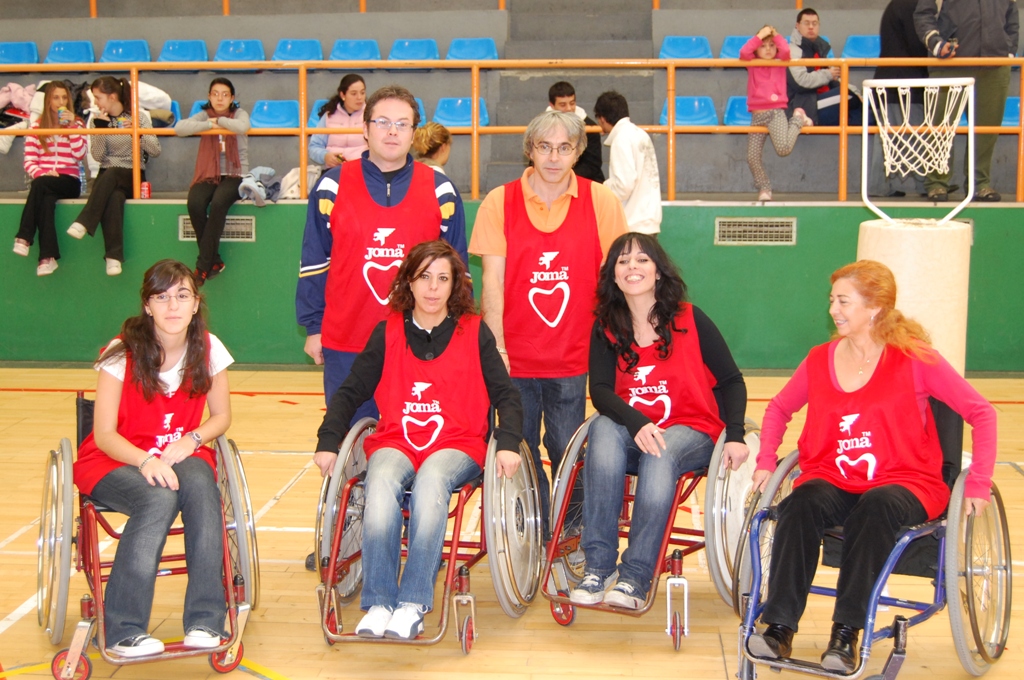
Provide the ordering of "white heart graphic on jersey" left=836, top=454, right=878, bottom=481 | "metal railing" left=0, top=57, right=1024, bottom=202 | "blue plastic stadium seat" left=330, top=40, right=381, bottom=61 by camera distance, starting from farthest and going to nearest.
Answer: "blue plastic stadium seat" left=330, top=40, right=381, bottom=61 < "metal railing" left=0, top=57, right=1024, bottom=202 < "white heart graphic on jersey" left=836, top=454, right=878, bottom=481

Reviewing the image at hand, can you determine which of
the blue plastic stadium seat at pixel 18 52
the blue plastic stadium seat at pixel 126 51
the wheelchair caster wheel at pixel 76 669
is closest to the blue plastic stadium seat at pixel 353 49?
the blue plastic stadium seat at pixel 126 51

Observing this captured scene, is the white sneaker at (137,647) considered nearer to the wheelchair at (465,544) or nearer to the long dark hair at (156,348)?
the wheelchair at (465,544)

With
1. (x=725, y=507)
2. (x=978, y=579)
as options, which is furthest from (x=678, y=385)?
(x=978, y=579)

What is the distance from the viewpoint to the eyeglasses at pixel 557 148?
3.09 m

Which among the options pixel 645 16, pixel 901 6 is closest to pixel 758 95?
pixel 901 6

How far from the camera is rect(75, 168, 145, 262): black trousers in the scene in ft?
20.2

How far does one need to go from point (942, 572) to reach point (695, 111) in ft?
17.5

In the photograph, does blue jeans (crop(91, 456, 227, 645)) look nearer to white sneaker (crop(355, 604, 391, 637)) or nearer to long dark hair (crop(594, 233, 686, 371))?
white sneaker (crop(355, 604, 391, 637))

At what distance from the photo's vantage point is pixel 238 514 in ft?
9.18

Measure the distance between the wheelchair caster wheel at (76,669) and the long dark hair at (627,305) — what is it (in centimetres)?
153

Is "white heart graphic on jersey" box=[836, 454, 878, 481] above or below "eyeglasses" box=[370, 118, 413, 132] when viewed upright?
below

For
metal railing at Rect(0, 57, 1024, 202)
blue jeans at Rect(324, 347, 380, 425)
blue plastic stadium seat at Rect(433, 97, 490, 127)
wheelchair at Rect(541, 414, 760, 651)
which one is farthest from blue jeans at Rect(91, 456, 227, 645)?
blue plastic stadium seat at Rect(433, 97, 490, 127)

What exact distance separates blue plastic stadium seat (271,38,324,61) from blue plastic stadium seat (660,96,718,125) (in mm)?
2567

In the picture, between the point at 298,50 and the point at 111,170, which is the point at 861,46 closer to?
the point at 298,50
